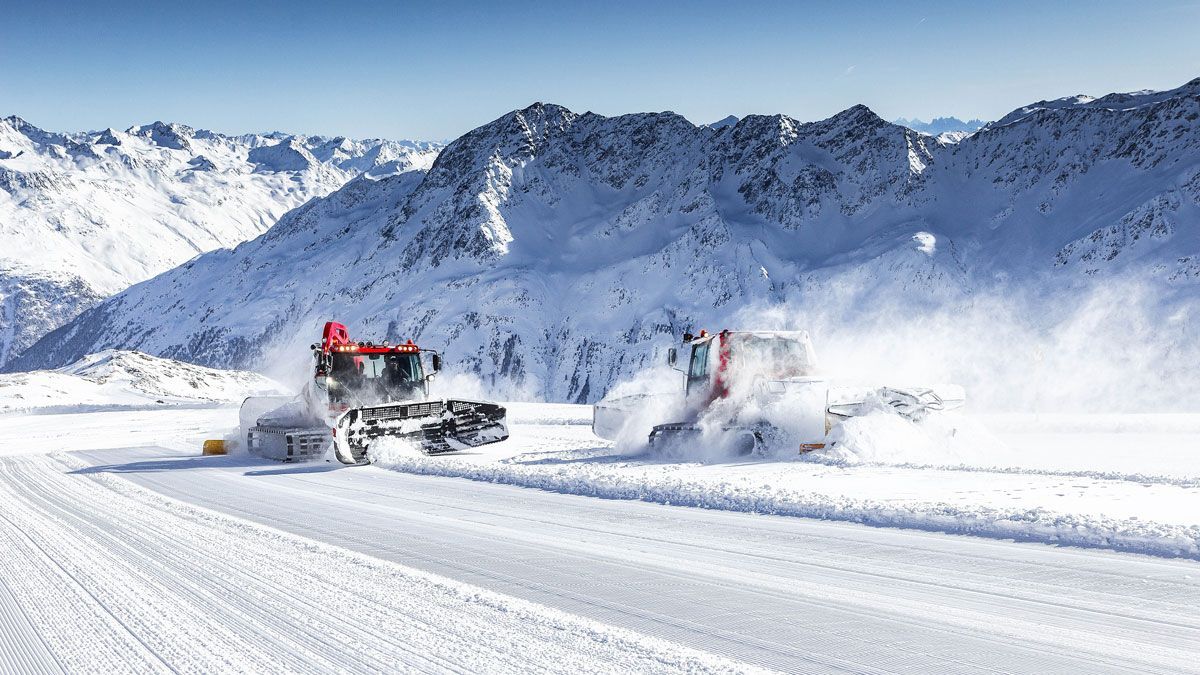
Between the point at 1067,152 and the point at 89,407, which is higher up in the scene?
the point at 1067,152

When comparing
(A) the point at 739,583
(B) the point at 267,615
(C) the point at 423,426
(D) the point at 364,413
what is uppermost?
(D) the point at 364,413

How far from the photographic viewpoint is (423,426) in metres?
15.3

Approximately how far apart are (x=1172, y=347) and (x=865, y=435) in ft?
269

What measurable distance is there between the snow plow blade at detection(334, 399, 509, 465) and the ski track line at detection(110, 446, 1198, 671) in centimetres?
555

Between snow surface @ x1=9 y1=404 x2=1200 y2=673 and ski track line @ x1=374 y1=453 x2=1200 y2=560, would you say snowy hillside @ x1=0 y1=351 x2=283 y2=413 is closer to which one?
ski track line @ x1=374 y1=453 x2=1200 y2=560

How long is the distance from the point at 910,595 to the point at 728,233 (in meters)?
143

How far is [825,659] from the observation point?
4.48 meters

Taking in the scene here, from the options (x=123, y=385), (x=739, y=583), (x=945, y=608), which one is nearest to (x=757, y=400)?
(x=739, y=583)

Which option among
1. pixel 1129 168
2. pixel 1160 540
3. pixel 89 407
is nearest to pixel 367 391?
pixel 1160 540

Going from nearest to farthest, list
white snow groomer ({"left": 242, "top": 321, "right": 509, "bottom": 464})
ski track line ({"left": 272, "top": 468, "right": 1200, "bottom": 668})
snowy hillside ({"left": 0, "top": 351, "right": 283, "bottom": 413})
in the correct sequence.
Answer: ski track line ({"left": 272, "top": 468, "right": 1200, "bottom": 668}) → white snow groomer ({"left": 242, "top": 321, "right": 509, "bottom": 464}) → snowy hillside ({"left": 0, "top": 351, "right": 283, "bottom": 413})

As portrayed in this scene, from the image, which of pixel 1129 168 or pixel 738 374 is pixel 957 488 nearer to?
pixel 738 374

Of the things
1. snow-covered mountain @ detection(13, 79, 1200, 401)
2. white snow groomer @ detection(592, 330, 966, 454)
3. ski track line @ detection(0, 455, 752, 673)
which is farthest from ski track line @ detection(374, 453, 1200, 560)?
snow-covered mountain @ detection(13, 79, 1200, 401)

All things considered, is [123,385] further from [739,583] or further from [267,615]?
[739,583]

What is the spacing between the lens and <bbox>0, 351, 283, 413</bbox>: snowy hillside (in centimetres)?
5778
